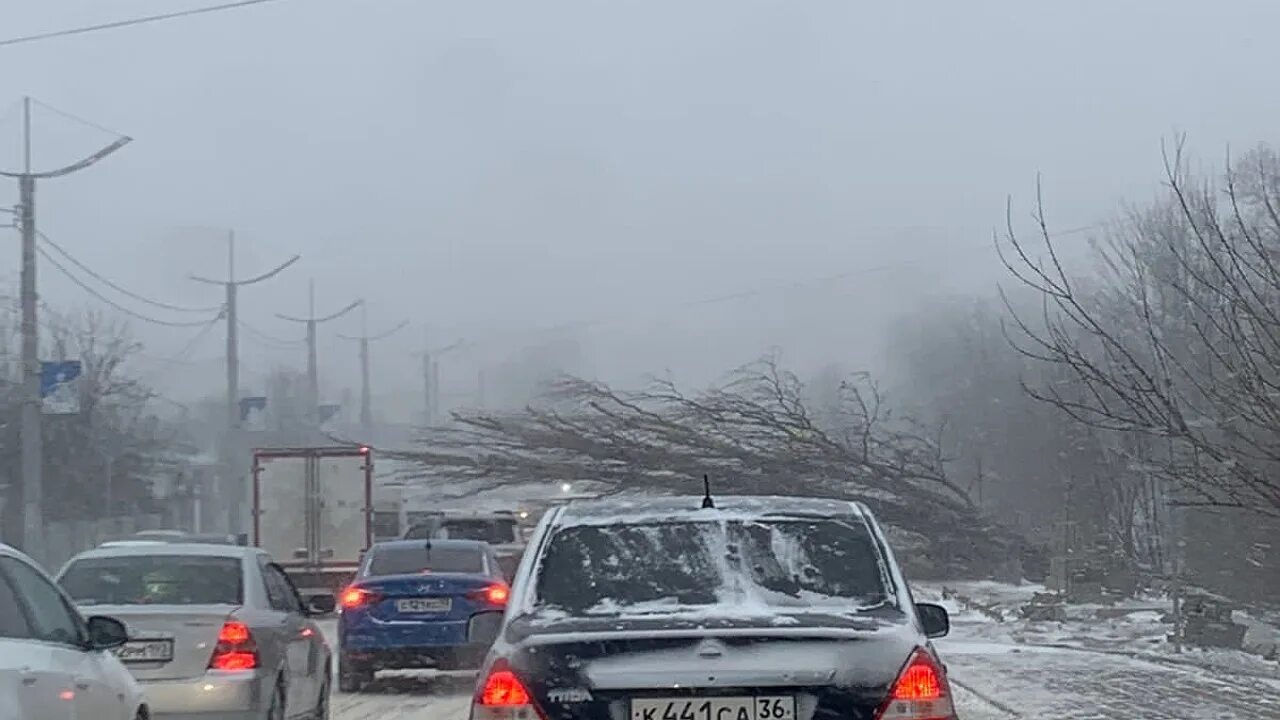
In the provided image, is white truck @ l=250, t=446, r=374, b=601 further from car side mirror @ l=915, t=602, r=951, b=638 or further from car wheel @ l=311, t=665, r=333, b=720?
car side mirror @ l=915, t=602, r=951, b=638

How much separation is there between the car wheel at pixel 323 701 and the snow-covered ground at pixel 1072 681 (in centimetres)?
165

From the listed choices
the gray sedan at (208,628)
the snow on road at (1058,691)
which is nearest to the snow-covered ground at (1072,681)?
the snow on road at (1058,691)

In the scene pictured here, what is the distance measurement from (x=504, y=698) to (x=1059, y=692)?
11.5 m

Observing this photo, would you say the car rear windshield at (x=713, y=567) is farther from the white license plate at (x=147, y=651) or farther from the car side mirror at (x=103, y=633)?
the white license plate at (x=147, y=651)

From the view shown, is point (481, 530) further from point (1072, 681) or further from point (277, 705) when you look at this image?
point (277, 705)

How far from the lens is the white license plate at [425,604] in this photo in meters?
18.9

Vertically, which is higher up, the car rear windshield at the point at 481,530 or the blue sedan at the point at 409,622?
the car rear windshield at the point at 481,530

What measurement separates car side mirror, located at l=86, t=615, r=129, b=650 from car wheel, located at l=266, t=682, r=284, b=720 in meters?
3.12

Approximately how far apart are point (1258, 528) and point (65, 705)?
15.1 metres

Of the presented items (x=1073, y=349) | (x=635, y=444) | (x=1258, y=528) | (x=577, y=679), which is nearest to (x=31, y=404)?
(x=635, y=444)

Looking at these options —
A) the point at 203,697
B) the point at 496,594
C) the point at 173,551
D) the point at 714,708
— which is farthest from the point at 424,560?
the point at 714,708

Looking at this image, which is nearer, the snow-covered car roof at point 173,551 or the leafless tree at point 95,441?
the snow-covered car roof at point 173,551

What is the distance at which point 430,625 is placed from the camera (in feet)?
61.9

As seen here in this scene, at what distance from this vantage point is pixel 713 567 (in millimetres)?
7527
